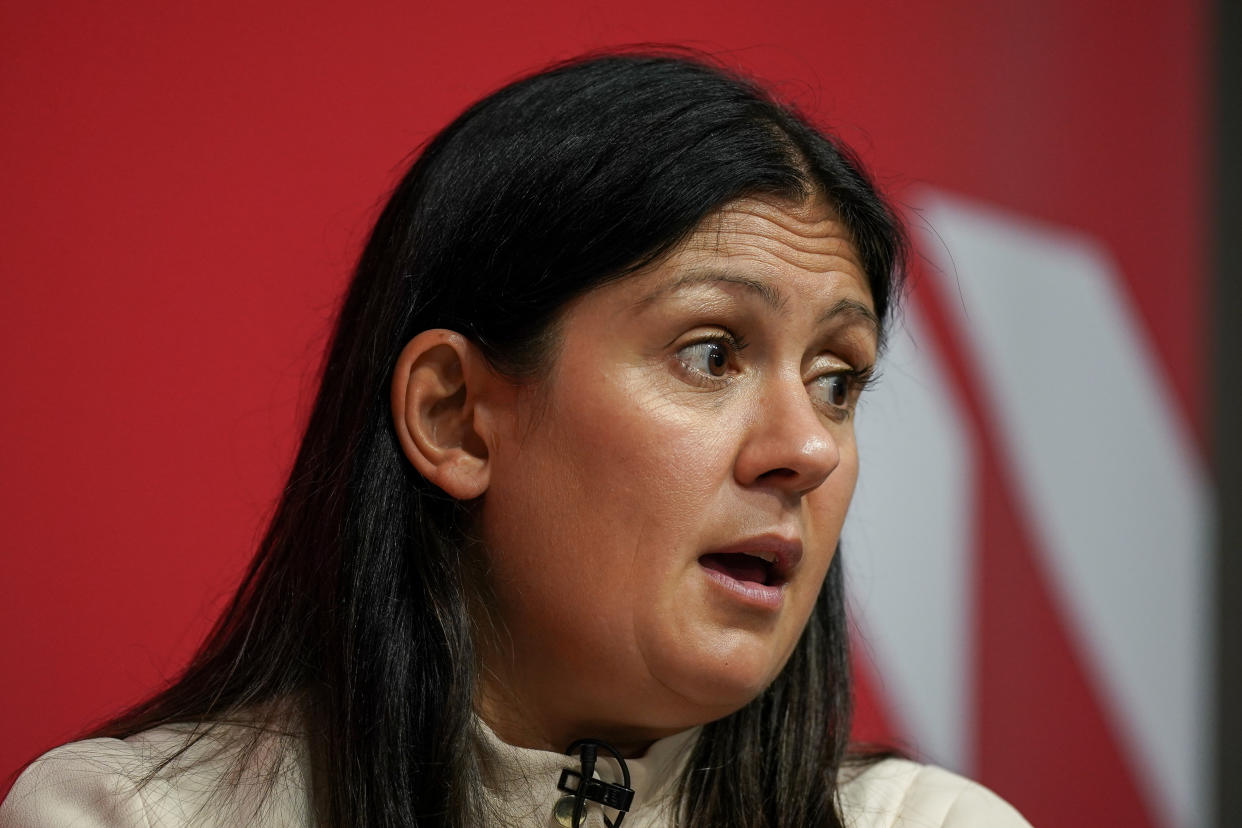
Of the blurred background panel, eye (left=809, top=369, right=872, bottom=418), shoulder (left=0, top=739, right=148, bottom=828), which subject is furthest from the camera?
the blurred background panel

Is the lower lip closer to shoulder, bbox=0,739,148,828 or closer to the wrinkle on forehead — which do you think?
the wrinkle on forehead

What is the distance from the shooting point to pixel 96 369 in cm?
174

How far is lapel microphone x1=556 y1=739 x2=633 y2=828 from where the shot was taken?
1.36m

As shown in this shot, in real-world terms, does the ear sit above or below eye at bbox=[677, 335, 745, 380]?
below

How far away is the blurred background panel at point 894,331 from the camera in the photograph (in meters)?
1.72

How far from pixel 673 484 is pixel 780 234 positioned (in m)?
0.28

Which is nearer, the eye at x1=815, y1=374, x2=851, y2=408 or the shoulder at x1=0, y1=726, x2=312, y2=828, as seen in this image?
the shoulder at x1=0, y1=726, x2=312, y2=828

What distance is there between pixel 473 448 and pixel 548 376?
0.39 ft

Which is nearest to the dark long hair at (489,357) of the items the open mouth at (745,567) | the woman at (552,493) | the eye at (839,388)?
the woman at (552,493)

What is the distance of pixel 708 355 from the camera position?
1357 mm

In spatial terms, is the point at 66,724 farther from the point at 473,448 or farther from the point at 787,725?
the point at 787,725

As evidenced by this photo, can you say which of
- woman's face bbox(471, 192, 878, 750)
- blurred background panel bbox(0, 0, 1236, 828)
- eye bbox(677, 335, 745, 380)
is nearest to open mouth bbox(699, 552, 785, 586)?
woman's face bbox(471, 192, 878, 750)

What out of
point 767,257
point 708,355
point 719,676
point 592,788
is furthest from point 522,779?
point 767,257

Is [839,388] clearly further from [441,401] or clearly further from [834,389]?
[441,401]
